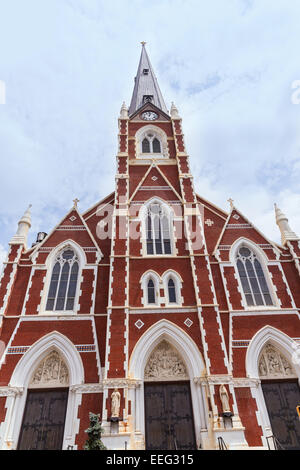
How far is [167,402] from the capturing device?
13.3m

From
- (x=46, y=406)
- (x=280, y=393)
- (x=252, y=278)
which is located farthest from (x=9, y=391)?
(x=252, y=278)

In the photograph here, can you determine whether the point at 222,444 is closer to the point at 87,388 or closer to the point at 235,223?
the point at 87,388

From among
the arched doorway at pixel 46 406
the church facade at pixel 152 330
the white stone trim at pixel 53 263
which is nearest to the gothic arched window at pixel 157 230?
the church facade at pixel 152 330

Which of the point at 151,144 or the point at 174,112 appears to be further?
the point at 174,112

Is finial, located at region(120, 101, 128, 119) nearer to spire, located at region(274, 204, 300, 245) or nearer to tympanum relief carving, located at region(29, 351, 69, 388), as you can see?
spire, located at region(274, 204, 300, 245)

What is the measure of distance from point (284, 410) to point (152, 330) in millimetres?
6616

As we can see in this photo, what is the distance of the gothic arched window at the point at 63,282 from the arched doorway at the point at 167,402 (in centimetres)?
528

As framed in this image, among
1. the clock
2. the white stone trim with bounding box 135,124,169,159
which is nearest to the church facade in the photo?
the white stone trim with bounding box 135,124,169,159

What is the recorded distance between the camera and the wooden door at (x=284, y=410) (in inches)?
498

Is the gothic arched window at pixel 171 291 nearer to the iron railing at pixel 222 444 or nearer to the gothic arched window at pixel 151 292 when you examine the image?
the gothic arched window at pixel 151 292

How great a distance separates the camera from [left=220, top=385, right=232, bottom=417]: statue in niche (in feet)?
39.5
